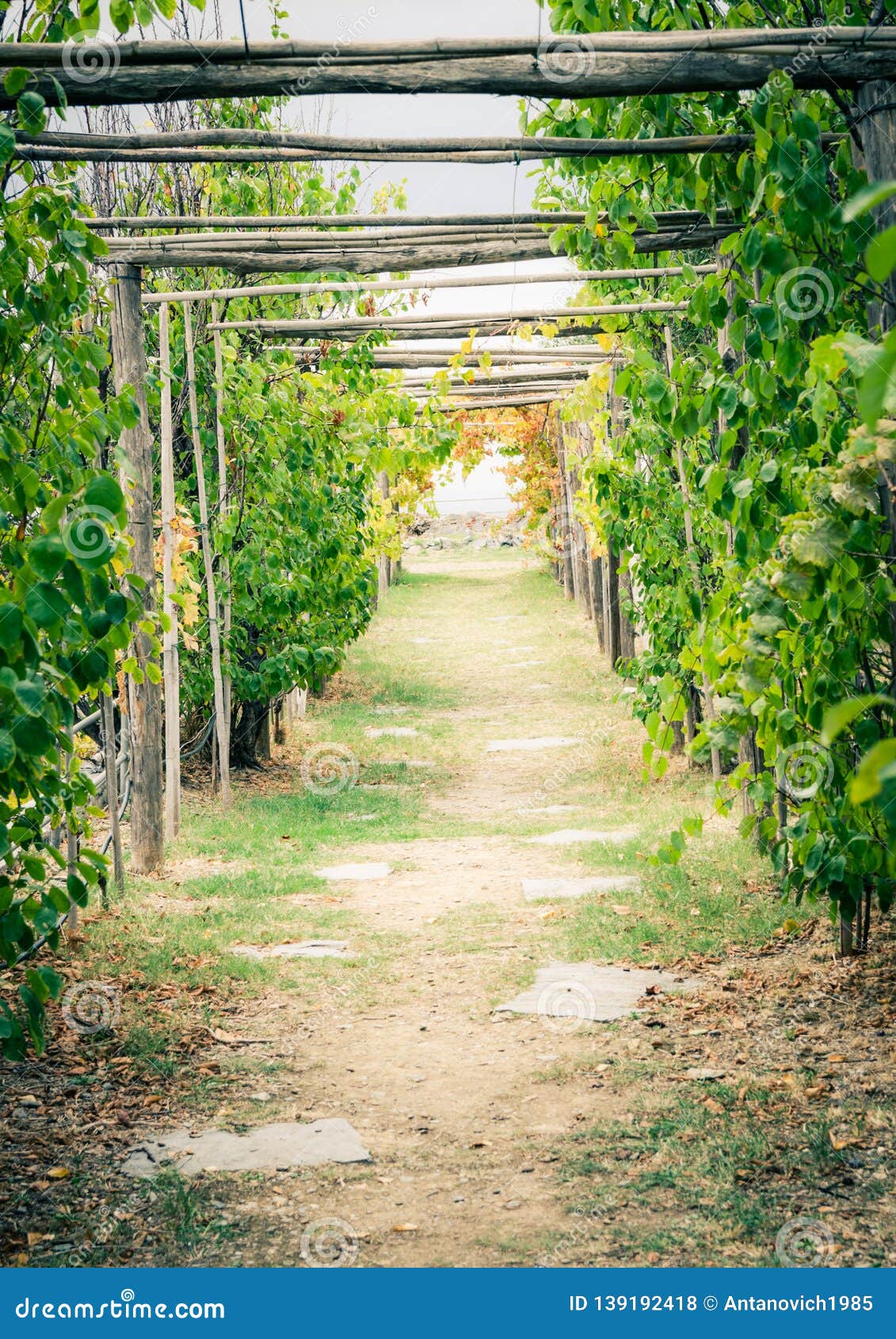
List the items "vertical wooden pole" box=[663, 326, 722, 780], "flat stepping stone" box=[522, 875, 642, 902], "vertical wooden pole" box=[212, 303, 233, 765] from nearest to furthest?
"flat stepping stone" box=[522, 875, 642, 902]
"vertical wooden pole" box=[663, 326, 722, 780]
"vertical wooden pole" box=[212, 303, 233, 765]

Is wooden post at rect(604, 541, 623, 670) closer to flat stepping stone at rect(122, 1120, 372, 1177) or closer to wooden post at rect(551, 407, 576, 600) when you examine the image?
wooden post at rect(551, 407, 576, 600)

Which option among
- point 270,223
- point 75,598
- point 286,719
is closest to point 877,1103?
point 75,598

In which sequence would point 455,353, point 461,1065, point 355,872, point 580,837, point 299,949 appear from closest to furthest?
point 461,1065
point 299,949
point 355,872
point 580,837
point 455,353

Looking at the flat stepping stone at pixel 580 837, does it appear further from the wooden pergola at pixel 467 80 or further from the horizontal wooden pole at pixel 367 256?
the wooden pergola at pixel 467 80

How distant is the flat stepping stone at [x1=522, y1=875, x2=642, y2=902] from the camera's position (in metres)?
6.47

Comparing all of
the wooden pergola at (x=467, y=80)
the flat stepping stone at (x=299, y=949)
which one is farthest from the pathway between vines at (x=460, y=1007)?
the wooden pergola at (x=467, y=80)

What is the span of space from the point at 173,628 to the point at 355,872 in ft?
6.16

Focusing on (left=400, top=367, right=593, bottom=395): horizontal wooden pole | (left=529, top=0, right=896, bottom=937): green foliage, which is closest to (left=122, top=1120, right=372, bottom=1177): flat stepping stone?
(left=529, top=0, right=896, bottom=937): green foliage

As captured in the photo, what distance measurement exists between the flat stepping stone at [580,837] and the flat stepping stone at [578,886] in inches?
28.3

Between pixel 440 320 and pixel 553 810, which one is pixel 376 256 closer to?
pixel 440 320

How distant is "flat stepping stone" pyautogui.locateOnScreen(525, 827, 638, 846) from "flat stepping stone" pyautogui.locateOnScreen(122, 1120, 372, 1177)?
379 centimetres

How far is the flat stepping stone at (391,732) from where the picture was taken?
11750mm

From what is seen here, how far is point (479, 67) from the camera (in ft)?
11.3

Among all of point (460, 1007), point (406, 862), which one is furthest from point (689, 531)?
point (460, 1007)
